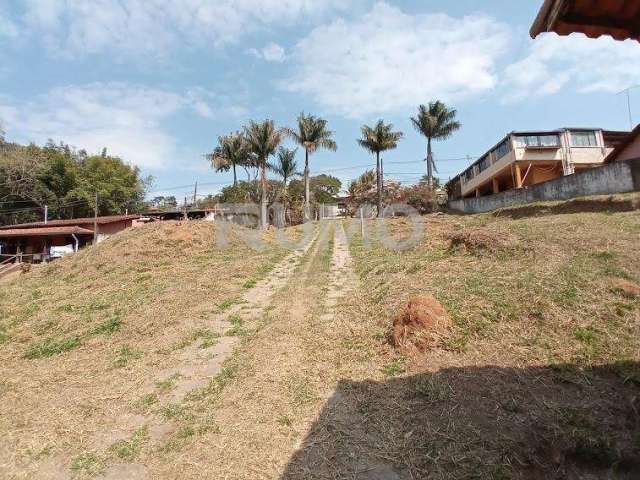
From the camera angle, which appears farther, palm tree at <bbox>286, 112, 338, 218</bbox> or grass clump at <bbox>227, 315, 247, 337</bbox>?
palm tree at <bbox>286, 112, 338, 218</bbox>

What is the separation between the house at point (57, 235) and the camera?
30.1m

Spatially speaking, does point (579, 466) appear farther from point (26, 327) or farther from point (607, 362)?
point (26, 327)

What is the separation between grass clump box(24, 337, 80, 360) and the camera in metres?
6.65

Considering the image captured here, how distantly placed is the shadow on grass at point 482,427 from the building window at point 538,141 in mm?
26623

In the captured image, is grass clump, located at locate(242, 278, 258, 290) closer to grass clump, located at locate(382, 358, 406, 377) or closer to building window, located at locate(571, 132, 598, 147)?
grass clump, located at locate(382, 358, 406, 377)

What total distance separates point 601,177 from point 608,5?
17434 millimetres

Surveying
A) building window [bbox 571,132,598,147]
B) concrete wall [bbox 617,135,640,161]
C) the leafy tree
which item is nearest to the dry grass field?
concrete wall [bbox 617,135,640,161]

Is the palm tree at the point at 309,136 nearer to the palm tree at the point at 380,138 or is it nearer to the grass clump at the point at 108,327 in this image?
the palm tree at the point at 380,138

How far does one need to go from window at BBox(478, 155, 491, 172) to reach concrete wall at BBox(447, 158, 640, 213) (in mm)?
10067

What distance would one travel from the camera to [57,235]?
103 feet

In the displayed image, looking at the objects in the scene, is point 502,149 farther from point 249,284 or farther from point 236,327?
point 236,327

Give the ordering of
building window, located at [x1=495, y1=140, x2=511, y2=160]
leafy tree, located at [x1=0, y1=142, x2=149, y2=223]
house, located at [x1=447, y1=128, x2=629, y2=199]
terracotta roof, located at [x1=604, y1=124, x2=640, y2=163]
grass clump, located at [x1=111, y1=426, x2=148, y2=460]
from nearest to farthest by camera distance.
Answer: grass clump, located at [x1=111, y1=426, x2=148, y2=460], terracotta roof, located at [x1=604, y1=124, x2=640, y2=163], house, located at [x1=447, y1=128, x2=629, y2=199], building window, located at [x1=495, y1=140, x2=511, y2=160], leafy tree, located at [x1=0, y1=142, x2=149, y2=223]

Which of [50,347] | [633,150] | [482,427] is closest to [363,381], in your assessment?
[482,427]

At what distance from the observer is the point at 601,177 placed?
1648 centimetres
